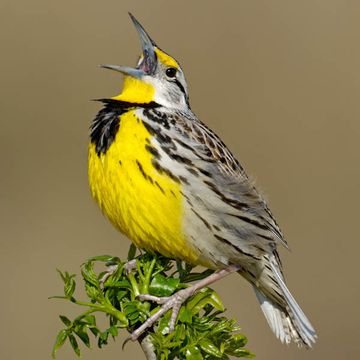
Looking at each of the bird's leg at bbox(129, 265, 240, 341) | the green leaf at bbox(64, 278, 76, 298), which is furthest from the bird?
the green leaf at bbox(64, 278, 76, 298)

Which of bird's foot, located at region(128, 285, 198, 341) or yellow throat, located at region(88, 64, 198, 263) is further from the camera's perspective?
yellow throat, located at region(88, 64, 198, 263)

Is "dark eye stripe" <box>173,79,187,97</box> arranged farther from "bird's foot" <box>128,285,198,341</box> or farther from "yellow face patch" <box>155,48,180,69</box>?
"bird's foot" <box>128,285,198,341</box>

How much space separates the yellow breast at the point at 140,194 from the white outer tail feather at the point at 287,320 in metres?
0.29

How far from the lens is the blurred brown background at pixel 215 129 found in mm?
3352

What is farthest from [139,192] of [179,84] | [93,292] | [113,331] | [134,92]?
Result: [113,331]

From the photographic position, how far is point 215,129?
378 centimetres

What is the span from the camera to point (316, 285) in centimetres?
344

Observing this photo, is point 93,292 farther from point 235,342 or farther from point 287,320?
Result: point 287,320

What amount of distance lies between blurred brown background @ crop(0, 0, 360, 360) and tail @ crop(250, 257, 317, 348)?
1.06m

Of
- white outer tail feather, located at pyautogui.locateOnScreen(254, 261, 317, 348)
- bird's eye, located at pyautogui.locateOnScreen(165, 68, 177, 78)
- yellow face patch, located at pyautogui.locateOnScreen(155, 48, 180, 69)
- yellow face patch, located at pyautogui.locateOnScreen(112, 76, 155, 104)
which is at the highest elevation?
yellow face patch, located at pyautogui.locateOnScreen(155, 48, 180, 69)

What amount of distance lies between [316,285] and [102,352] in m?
0.77

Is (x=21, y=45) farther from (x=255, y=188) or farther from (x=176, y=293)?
→ (x=176, y=293)

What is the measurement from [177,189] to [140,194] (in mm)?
87

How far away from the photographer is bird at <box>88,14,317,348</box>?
1864 mm
